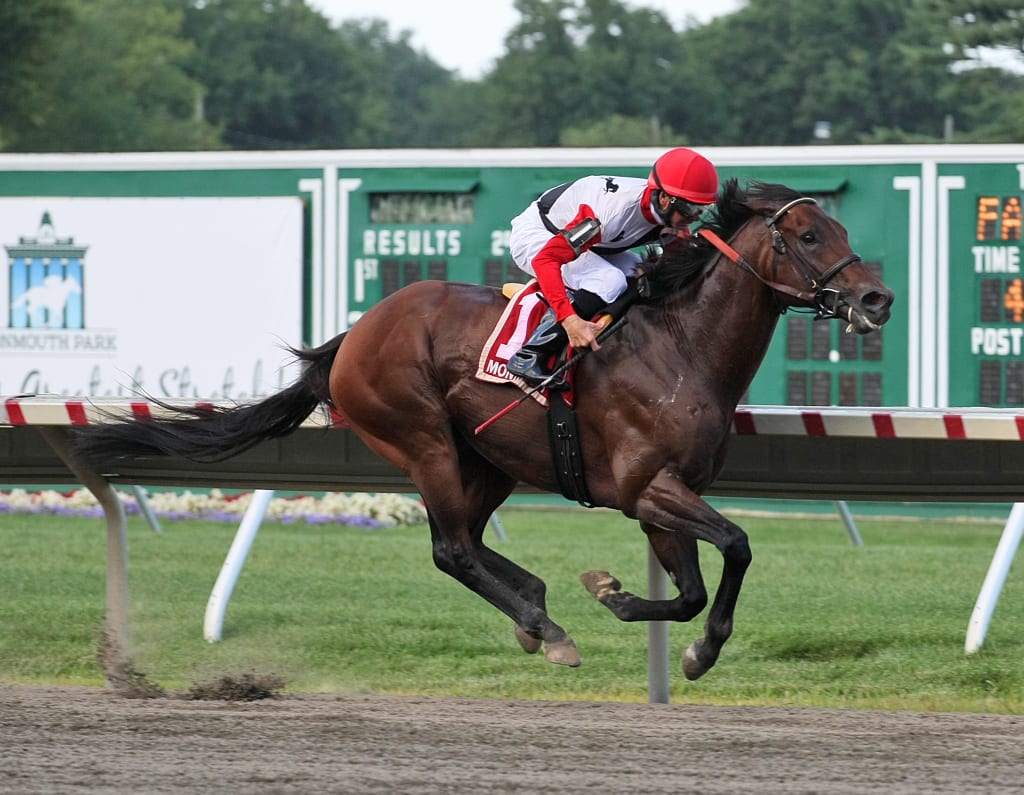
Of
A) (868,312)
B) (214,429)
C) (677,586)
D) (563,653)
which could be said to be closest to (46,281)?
(214,429)

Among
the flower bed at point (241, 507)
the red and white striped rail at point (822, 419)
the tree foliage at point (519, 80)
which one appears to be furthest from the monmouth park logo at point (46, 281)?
the tree foliage at point (519, 80)

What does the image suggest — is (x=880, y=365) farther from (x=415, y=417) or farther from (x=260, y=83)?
(x=260, y=83)

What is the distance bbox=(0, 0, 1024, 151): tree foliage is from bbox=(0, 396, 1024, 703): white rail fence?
1138 inches

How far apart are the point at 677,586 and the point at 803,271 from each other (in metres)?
1.06

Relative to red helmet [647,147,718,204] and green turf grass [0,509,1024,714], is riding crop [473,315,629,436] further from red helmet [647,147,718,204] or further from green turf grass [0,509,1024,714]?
green turf grass [0,509,1024,714]

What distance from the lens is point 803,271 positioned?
5.22 m

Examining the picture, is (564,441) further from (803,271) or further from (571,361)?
(803,271)

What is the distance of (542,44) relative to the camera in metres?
67.6

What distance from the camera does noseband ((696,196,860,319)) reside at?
514 cm

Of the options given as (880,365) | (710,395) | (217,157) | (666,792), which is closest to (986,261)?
(880,365)

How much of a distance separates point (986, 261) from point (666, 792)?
25.3 feet

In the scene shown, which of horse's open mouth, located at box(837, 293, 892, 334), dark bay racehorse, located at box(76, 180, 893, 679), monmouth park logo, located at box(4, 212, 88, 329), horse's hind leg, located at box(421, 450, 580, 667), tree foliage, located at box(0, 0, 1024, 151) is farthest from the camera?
tree foliage, located at box(0, 0, 1024, 151)

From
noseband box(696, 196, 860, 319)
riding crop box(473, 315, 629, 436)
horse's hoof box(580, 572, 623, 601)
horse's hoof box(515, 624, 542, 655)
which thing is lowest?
horse's hoof box(515, 624, 542, 655)

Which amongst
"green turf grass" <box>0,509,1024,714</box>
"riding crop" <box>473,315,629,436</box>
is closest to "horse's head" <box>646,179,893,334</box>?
"riding crop" <box>473,315,629,436</box>
